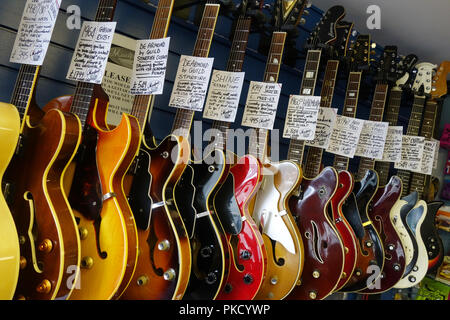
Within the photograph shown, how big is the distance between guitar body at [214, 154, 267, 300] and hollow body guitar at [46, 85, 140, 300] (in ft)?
1.43

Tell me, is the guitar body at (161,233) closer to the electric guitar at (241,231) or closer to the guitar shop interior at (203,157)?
the guitar shop interior at (203,157)

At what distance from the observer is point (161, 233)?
1.25 meters

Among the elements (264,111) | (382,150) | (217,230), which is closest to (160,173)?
(217,230)

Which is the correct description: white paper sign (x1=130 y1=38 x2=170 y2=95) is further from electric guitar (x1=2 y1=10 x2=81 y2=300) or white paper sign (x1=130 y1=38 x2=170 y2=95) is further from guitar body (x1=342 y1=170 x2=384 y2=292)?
guitar body (x1=342 y1=170 x2=384 y2=292)

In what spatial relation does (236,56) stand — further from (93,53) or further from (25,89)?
(25,89)

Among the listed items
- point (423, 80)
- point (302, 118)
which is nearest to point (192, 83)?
point (302, 118)

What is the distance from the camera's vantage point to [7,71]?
1456 millimetres

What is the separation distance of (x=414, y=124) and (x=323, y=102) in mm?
856

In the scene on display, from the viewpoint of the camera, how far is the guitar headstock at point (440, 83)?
256cm

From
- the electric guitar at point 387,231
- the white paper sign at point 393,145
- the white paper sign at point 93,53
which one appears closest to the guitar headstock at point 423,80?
the white paper sign at point 393,145

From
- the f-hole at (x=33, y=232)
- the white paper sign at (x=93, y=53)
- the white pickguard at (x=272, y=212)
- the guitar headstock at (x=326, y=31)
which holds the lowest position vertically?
the f-hole at (x=33, y=232)

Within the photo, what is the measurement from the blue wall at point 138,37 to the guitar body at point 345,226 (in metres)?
0.59

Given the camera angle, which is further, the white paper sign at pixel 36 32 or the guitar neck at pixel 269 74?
the guitar neck at pixel 269 74

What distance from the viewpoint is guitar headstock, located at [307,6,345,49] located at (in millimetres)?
1979
